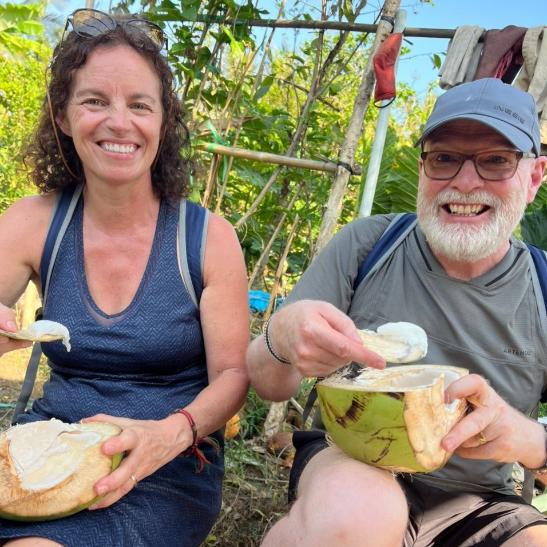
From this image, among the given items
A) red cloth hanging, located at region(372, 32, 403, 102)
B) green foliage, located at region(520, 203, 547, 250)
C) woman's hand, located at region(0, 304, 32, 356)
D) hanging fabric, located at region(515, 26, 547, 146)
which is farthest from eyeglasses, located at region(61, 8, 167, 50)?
green foliage, located at region(520, 203, 547, 250)

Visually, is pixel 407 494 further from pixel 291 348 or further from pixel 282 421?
pixel 282 421

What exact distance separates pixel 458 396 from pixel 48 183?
1266 millimetres

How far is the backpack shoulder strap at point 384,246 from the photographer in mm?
1514

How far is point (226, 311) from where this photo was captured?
4.97 feet

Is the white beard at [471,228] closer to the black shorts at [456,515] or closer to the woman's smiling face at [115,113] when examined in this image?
the black shorts at [456,515]

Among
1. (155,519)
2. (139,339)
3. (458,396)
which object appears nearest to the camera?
(458,396)

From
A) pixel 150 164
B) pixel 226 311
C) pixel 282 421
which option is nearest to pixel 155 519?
pixel 226 311

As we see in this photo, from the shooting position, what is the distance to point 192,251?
1.53 metres

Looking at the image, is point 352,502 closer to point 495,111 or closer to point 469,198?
point 469,198

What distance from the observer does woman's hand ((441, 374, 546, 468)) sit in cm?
106

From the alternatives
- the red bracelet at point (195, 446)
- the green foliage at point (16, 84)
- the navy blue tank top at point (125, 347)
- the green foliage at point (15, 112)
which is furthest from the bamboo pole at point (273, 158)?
the green foliage at point (16, 84)

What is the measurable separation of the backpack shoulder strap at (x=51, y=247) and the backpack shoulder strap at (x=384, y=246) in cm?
77

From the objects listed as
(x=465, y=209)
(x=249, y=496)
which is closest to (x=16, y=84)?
(x=249, y=496)

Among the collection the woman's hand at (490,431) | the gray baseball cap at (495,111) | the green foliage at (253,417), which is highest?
the gray baseball cap at (495,111)
